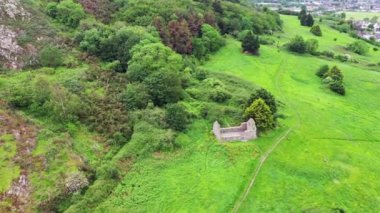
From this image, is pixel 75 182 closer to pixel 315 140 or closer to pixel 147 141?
pixel 147 141

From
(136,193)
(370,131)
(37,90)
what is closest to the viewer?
(136,193)

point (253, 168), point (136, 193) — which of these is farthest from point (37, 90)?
point (253, 168)

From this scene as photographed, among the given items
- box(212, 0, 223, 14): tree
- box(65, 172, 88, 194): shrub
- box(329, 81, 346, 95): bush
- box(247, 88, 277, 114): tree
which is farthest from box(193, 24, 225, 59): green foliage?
box(65, 172, 88, 194): shrub

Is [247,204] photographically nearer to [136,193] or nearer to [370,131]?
[136,193]

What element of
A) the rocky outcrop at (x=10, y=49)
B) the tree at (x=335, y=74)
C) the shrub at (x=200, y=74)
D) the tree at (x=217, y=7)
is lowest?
the tree at (x=335, y=74)

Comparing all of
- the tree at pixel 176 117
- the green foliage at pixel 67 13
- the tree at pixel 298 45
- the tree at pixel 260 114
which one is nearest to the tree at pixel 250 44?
the tree at pixel 298 45

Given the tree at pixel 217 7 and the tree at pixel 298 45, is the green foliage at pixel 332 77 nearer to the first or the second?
the tree at pixel 298 45
